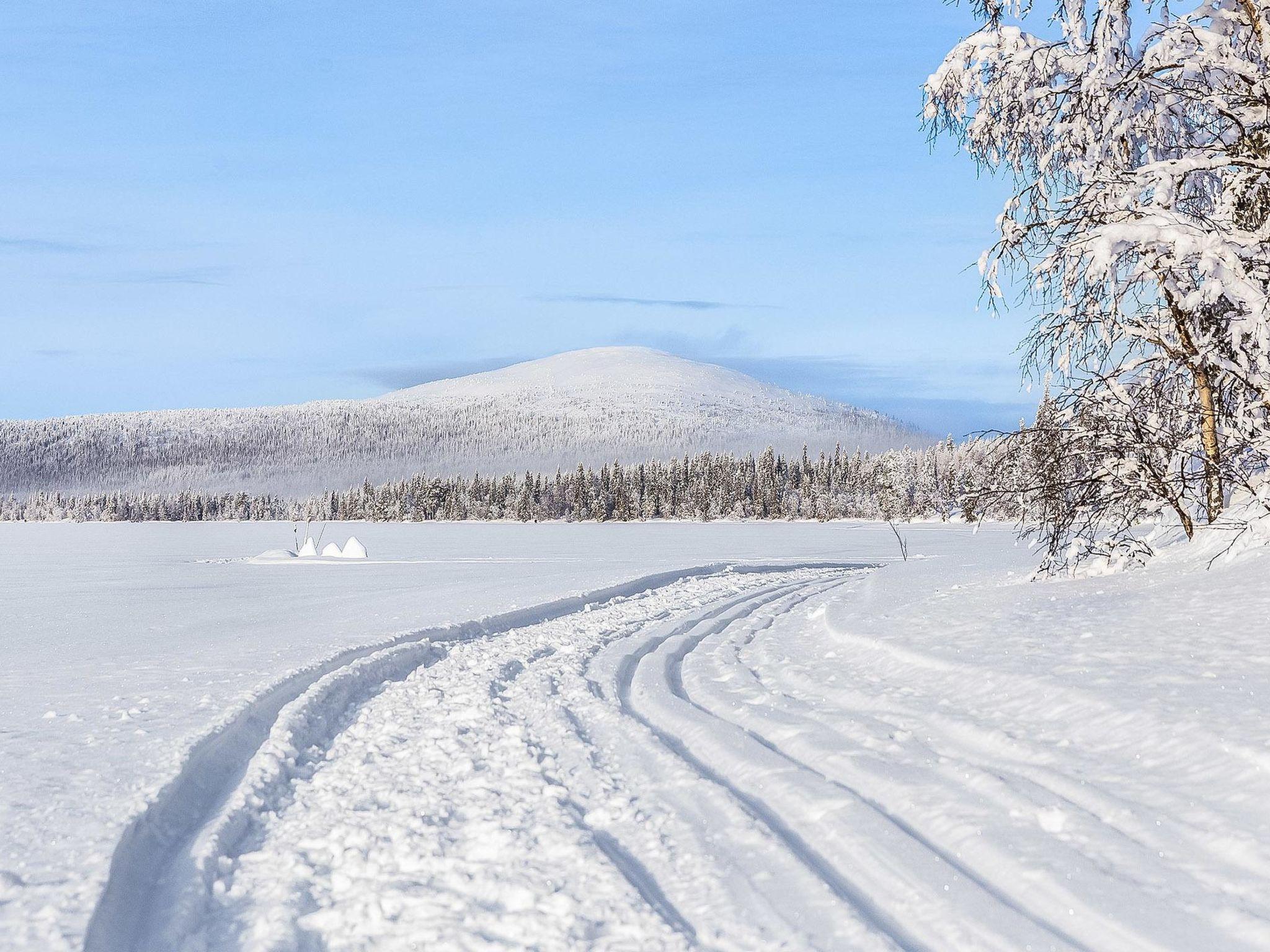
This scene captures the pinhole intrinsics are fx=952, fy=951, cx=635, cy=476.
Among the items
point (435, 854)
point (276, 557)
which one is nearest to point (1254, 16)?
point (435, 854)

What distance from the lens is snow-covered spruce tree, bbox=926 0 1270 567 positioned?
315 inches

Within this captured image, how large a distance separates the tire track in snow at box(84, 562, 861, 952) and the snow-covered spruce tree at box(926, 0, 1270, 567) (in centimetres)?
694

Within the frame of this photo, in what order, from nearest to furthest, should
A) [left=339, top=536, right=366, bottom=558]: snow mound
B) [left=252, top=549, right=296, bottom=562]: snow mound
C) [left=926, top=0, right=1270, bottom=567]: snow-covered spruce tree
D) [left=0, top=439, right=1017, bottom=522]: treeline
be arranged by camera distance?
[left=926, top=0, right=1270, bottom=567]: snow-covered spruce tree < [left=252, top=549, right=296, bottom=562]: snow mound < [left=339, top=536, right=366, bottom=558]: snow mound < [left=0, top=439, right=1017, bottom=522]: treeline

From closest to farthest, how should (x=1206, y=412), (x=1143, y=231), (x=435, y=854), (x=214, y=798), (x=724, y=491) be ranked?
1. (x=435, y=854)
2. (x=214, y=798)
3. (x=1143, y=231)
4. (x=1206, y=412)
5. (x=724, y=491)

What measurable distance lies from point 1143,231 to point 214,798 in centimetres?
755

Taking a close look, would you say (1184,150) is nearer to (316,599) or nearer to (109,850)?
(109,850)

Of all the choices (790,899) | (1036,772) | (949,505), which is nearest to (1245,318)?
(1036,772)

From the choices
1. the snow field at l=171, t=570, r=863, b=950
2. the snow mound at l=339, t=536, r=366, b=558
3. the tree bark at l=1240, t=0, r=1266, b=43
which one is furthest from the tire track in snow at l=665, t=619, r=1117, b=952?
the snow mound at l=339, t=536, r=366, b=558

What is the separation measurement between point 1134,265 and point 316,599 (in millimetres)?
15029

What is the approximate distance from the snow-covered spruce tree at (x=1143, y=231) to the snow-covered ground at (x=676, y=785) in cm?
130

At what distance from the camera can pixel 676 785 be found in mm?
5051

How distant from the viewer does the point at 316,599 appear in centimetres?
1848

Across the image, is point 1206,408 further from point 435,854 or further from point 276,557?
point 276,557

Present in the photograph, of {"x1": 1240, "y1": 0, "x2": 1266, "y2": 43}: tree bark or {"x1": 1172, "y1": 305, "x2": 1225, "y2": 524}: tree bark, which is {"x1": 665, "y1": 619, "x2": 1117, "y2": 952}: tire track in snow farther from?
{"x1": 1240, "y1": 0, "x2": 1266, "y2": 43}: tree bark
